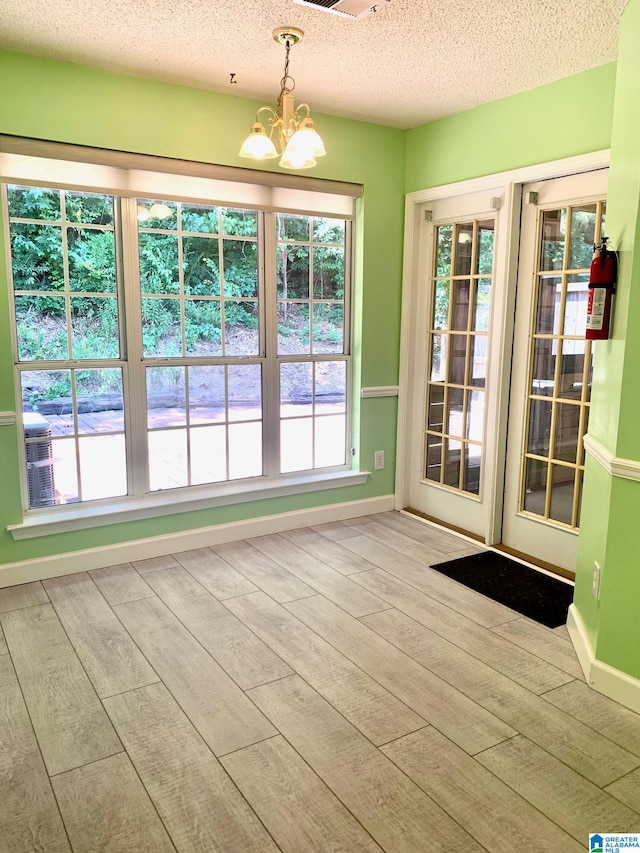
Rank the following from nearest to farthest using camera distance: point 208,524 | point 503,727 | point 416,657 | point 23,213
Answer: point 503,727 → point 416,657 → point 23,213 → point 208,524

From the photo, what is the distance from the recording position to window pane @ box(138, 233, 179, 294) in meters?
3.61

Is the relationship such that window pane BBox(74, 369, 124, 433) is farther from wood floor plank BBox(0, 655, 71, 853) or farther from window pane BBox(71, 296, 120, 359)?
wood floor plank BBox(0, 655, 71, 853)

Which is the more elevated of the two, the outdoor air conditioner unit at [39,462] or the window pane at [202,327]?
→ the window pane at [202,327]

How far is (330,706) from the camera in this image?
2367 millimetres

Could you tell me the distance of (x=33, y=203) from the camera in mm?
3283

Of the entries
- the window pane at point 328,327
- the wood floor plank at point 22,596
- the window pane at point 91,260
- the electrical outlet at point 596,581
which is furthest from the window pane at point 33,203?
the electrical outlet at point 596,581

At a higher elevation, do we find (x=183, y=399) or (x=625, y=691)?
(x=183, y=399)

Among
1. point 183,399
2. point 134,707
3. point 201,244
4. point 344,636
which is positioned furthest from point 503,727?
point 201,244

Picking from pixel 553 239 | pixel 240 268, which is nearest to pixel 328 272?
pixel 240 268

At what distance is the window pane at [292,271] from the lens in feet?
13.4

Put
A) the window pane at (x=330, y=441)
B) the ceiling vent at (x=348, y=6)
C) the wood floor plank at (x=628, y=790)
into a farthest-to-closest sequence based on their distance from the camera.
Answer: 1. the window pane at (x=330, y=441)
2. the ceiling vent at (x=348, y=6)
3. the wood floor plank at (x=628, y=790)

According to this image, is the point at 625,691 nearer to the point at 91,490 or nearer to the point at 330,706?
the point at 330,706

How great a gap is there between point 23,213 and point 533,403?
9.67 feet

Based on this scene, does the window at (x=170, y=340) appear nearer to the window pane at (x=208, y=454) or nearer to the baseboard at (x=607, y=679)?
the window pane at (x=208, y=454)
